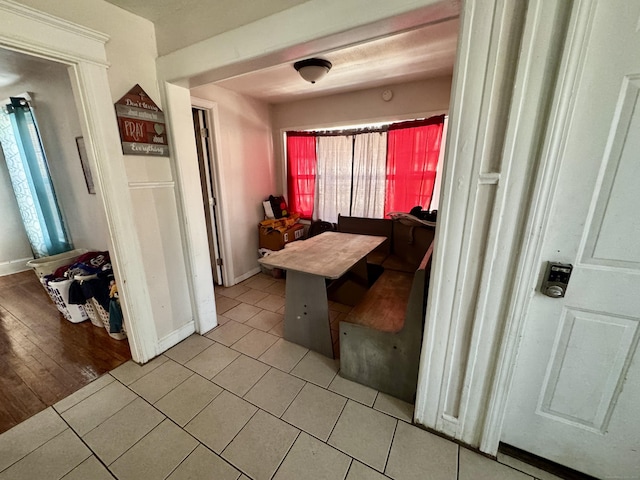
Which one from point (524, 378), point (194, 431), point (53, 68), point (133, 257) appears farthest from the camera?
point (53, 68)

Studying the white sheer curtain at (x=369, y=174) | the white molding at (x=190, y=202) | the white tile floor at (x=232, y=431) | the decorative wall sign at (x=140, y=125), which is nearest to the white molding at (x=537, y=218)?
the white tile floor at (x=232, y=431)

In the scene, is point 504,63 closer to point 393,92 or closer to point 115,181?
point 115,181

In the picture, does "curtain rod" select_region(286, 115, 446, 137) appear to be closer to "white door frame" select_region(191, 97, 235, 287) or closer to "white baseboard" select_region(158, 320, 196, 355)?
"white door frame" select_region(191, 97, 235, 287)

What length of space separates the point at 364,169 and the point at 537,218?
267cm

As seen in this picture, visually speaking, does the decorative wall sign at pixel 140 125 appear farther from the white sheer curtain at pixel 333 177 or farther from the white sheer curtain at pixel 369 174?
the white sheer curtain at pixel 369 174

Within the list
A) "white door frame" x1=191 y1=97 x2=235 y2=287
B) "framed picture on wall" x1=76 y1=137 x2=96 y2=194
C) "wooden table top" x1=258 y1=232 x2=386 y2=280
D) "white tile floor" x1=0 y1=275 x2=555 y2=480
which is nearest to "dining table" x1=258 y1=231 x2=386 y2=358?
"wooden table top" x1=258 y1=232 x2=386 y2=280

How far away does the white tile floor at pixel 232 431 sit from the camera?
4.09ft

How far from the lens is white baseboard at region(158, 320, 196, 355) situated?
2.07 metres

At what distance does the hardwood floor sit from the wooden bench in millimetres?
1809

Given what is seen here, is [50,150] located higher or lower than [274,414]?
higher

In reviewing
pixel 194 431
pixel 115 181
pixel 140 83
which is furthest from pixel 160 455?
pixel 140 83

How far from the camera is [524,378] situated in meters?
1.20

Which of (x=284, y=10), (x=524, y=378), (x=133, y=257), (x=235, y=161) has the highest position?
(x=284, y=10)

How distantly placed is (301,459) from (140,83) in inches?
98.9
